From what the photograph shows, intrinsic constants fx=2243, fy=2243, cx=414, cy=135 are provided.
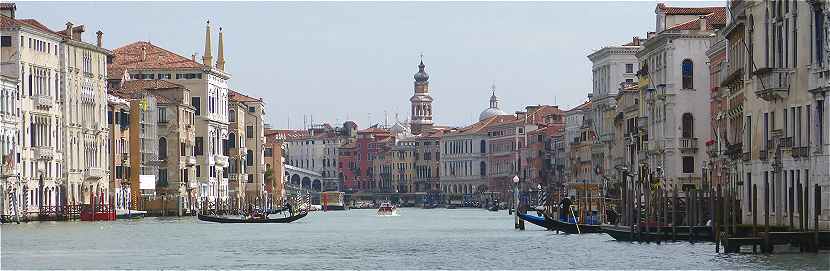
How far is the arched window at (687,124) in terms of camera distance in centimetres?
5978

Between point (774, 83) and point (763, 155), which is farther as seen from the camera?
point (763, 155)

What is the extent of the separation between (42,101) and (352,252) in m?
29.1

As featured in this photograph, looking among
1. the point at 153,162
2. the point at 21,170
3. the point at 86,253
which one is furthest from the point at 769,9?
the point at 153,162

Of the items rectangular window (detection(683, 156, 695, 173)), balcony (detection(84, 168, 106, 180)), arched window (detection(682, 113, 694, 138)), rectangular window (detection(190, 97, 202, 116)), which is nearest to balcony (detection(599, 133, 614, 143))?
rectangular window (detection(190, 97, 202, 116))

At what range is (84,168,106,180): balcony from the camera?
242ft

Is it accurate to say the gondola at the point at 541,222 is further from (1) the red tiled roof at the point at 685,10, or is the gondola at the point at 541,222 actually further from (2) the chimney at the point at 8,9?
(2) the chimney at the point at 8,9

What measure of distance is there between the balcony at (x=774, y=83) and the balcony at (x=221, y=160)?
6407 centimetres

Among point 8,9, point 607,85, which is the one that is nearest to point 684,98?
point 8,9

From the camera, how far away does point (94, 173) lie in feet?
244

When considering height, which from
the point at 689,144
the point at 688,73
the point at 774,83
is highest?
the point at 688,73

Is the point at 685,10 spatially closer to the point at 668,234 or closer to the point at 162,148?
the point at 668,234

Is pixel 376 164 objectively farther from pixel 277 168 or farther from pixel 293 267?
pixel 293 267

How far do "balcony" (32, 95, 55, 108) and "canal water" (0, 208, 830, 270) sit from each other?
1208cm

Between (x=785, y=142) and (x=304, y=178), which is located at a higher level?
(x=785, y=142)
